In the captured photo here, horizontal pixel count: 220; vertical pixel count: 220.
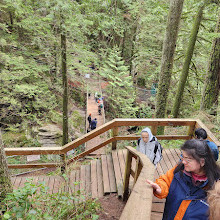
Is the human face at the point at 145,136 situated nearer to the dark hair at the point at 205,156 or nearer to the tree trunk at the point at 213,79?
the dark hair at the point at 205,156

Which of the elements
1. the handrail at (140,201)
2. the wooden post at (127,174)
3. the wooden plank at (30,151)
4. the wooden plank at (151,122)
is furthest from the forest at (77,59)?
the handrail at (140,201)

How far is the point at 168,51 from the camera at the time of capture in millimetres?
6824

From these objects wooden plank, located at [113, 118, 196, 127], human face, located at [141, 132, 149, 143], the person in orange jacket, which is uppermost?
the person in orange jacket

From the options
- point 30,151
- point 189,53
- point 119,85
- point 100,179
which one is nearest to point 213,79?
point 189,53

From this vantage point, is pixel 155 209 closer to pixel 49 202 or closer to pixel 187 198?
pixel 187 198

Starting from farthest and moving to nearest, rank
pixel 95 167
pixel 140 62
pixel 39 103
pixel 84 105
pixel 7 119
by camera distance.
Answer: pixel 84 105, pixel 140 62, pixel 39 103, pixel 7 119, pixel 95 167

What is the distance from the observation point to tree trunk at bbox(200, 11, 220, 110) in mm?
6672

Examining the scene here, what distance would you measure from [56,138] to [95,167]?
8.38m

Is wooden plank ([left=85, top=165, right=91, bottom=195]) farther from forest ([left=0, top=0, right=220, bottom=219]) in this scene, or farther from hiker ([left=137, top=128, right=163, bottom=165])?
forest ([left=0, top=0, right=220, bottom=219])

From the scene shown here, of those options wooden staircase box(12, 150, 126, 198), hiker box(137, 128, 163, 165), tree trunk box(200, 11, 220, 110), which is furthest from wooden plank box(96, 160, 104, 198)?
tree trunk box(200, 11, 220, 110)

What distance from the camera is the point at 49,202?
259 centimetres

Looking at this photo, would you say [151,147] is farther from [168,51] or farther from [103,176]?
[168,51]

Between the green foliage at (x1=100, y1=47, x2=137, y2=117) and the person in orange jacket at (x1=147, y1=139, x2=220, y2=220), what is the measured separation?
49.6 ft

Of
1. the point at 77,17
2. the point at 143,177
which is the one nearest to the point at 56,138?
the point at 77,17
